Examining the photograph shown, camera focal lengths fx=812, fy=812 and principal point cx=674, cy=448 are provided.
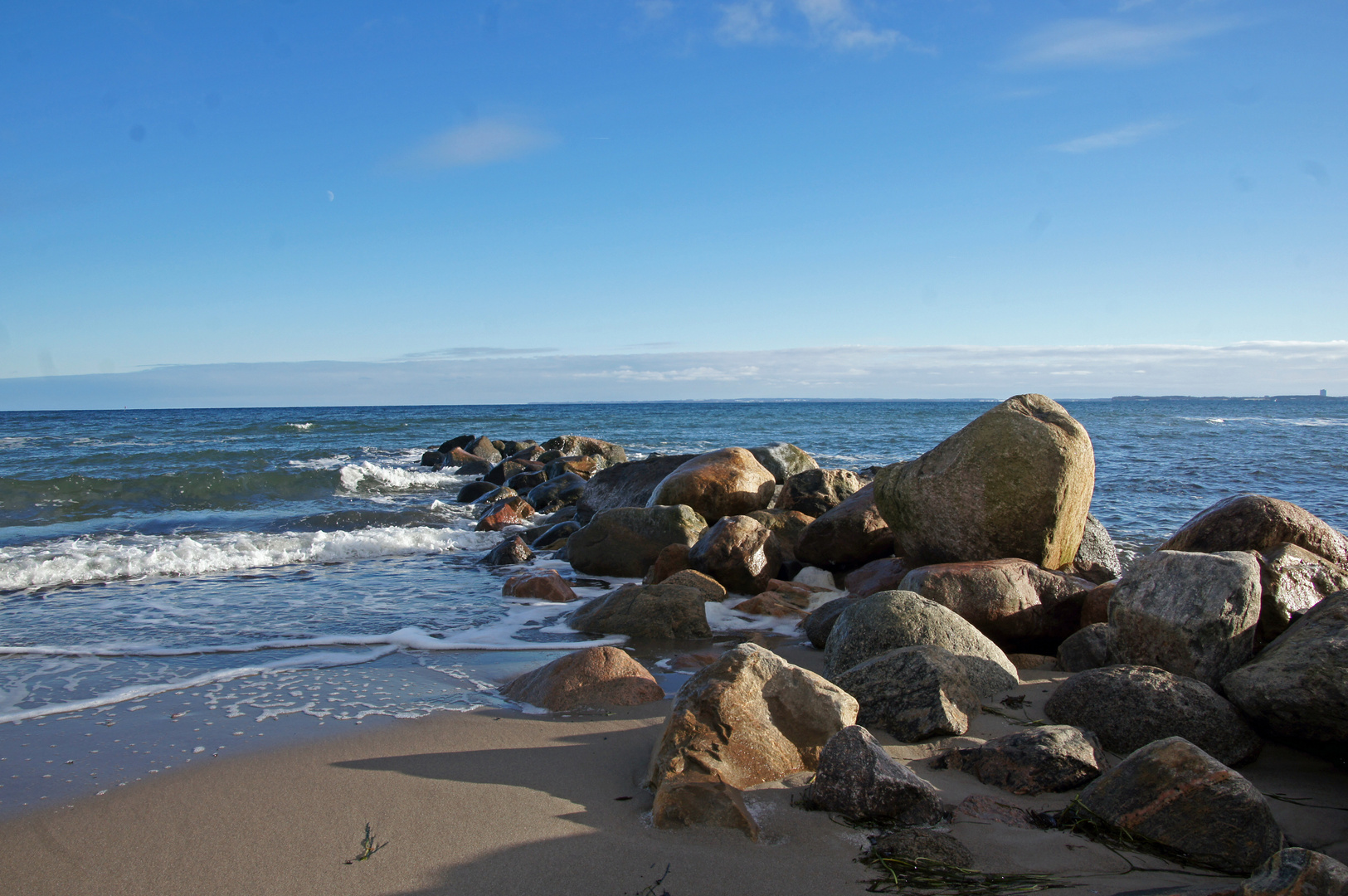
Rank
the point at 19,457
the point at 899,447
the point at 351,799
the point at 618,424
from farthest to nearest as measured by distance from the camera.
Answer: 1. the point at 618,424
2. the point at 899,447
3. the point at 19,457
4. the point at 351,799

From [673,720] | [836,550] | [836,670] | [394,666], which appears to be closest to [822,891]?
[673,720]

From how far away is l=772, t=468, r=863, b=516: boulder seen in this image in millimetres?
9102

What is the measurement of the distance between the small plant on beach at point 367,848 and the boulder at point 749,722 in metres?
1.04

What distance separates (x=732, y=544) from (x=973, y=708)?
3.52m

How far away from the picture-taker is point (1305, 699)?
3.44 meters

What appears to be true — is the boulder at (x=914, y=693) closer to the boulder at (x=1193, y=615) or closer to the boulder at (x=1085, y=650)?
the boulder at (x=1193, y=615)

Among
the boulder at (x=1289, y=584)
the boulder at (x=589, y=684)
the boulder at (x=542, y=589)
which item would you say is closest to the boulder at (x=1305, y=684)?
the boulder at (x=1289, y=584)

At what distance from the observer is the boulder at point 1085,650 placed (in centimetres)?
488

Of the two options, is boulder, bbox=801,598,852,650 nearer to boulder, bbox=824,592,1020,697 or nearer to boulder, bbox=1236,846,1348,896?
boulder, bbox=824,592,1020,697

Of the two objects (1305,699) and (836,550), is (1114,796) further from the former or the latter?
(836,550)

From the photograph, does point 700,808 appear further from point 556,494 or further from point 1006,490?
point 556,494

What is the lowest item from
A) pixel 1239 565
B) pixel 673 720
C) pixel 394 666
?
pixel 394 666

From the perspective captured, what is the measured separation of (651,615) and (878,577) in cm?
198

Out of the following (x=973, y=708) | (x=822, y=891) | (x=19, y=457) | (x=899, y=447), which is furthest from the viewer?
(x=899, y=447)
